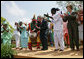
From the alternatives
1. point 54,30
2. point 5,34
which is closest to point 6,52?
point 54,30

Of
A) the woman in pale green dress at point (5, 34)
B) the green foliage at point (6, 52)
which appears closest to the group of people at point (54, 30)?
the woman in pale green dress at point (5, 34)

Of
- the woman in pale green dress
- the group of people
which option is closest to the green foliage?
the group of people

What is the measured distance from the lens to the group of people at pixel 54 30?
7.18m

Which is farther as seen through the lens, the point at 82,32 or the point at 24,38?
the point at 24,38

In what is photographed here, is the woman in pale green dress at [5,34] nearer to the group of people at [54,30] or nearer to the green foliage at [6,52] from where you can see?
the group of people at [54,30]

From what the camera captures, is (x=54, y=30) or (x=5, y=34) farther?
(x=5, y=34)

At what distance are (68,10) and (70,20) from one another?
1.30ft

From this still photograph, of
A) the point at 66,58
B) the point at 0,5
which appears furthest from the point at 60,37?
the point at 0,5

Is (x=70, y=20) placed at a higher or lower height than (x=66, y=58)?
higher

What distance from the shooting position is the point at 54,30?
7.73 m

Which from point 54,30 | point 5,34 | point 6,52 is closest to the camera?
point 6,52

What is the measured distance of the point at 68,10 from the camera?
726 centimetres

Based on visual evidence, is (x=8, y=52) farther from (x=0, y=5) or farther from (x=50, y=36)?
(x=50, y=36)

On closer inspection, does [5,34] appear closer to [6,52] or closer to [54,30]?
[6,52]
